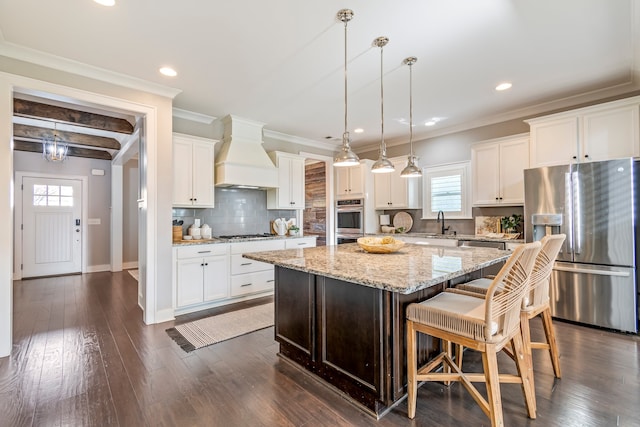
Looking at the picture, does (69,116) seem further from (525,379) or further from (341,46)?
(525,379)

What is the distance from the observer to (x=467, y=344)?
5.32 feet

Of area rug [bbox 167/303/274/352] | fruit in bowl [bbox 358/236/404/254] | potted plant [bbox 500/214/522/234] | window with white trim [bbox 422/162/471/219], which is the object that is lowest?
area rug [bbox 167/303/274/352]

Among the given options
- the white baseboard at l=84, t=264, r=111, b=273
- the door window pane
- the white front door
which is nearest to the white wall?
the white baseboard at l=84, t=264, r=111, b=273

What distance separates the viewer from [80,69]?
287cm

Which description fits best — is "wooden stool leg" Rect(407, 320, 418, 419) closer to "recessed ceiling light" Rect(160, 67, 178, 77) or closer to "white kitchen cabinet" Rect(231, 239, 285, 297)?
"white kitchen cabinet" Rect(231, 239, 285, 297)

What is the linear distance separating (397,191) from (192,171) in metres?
3.39

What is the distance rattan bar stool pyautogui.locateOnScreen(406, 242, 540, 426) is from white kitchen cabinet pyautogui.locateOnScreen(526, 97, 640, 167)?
271 cm

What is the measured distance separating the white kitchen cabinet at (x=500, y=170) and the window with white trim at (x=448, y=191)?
198 millimetres

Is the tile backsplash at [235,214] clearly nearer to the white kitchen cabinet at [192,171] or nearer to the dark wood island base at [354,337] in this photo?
the white kitchen cabinet at [192,171]

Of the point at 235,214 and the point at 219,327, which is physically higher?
the point at 235,214

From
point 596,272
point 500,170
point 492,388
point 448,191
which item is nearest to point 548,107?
point 500,170

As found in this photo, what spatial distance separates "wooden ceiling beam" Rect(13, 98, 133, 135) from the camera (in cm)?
378

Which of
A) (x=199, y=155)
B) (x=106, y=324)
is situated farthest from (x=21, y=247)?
(x=199, y=155)

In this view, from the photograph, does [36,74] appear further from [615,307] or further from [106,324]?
[615,307]
